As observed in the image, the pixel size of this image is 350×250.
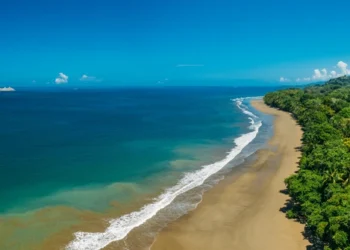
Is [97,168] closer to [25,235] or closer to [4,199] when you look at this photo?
[4,199]

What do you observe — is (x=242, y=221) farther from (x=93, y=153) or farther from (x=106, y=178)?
(x=93, y=153)

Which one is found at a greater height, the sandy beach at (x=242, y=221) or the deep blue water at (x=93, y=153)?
the deep blue water at (x=93, y=153)

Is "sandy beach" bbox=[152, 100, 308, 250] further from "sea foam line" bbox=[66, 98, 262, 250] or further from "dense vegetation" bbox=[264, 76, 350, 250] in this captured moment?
"sea foam line" bbox=[66, 98, 262, 250]

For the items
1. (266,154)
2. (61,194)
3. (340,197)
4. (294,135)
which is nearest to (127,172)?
(61,194)

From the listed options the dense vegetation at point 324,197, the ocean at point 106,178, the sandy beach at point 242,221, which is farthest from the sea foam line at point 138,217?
the dense vegetation at point 324,197

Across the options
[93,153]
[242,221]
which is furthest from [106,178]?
[242,221]

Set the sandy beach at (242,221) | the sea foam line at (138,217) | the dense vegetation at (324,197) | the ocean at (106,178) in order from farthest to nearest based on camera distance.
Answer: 1. the ocean at (106,178)
2. the sea foam line at (138,217)
3. the sandy beach at (242,221)
4. the dense vegetation at (324,197)

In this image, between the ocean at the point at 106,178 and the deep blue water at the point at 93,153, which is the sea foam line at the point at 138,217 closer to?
the ocean at the point at 106,178

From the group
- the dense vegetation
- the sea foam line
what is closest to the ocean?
the sea foam line
